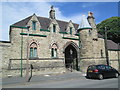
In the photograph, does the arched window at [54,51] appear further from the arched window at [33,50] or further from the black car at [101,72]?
the black car at [101,72]

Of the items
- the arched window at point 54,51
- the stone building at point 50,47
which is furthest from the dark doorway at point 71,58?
the arched window at point 54,51

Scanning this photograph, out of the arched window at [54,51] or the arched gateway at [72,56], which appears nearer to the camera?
the arched window at [54,51]

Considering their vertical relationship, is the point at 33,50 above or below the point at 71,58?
above

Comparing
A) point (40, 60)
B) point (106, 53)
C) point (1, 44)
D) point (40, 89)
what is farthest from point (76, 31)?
point (40, 89)

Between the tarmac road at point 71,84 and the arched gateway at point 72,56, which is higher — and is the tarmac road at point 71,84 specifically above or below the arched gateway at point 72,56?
below

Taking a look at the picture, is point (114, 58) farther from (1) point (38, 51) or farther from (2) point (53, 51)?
(1) point (38, 51)

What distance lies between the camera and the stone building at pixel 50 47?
17.2m

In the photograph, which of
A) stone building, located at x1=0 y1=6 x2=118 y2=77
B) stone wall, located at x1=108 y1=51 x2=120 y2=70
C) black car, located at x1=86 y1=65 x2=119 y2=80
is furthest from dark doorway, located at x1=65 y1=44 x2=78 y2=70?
black car, located at x1=86 y1=65 x2=119 y2=80

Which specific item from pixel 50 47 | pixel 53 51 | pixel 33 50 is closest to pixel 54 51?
pixel 53 51

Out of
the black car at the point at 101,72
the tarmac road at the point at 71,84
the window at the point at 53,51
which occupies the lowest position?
the tarmac road at the point at 71,84

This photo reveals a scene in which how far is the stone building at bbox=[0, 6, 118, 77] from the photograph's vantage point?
17234mm

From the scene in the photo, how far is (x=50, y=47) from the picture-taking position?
20.0m

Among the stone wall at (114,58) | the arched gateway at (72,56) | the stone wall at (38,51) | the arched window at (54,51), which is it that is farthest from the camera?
the stone wall at (114,58)

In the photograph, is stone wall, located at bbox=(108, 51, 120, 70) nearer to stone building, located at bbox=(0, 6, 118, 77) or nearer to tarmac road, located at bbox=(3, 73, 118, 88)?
stone building, located at bbox=(0, 6, 118, 77)
